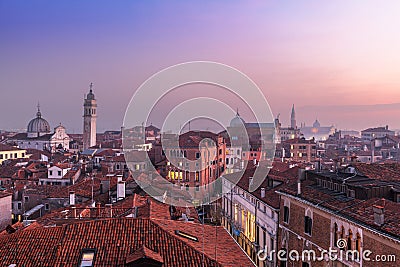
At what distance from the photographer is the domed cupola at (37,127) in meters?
120

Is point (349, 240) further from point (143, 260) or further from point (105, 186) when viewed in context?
point (105, 186)

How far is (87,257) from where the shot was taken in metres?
11.1

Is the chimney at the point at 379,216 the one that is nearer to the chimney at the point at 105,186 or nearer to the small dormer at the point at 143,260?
the small dormer at the point at 143,260

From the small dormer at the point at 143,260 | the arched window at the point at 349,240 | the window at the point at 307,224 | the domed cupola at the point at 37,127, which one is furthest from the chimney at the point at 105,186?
the domed cupola at the point at 37,127

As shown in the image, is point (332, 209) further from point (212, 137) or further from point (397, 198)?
point (212, 137)

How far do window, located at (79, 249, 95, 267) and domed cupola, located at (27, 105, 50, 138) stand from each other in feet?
375

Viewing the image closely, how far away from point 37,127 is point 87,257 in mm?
117131

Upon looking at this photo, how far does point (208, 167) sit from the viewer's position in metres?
56.6

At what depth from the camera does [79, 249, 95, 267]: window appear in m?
10.8

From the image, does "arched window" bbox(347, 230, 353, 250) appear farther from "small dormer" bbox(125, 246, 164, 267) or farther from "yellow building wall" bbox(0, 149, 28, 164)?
"yellow building wall" bbox(0, 149, 28, 164)

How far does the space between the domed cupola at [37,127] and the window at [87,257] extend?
114 metres

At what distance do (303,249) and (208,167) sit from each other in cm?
3848

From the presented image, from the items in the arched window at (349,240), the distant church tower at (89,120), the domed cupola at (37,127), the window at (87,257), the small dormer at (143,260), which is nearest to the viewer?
the small dormer at (143,260)

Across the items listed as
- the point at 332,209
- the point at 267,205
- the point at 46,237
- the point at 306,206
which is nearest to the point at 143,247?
the point at 46,237
